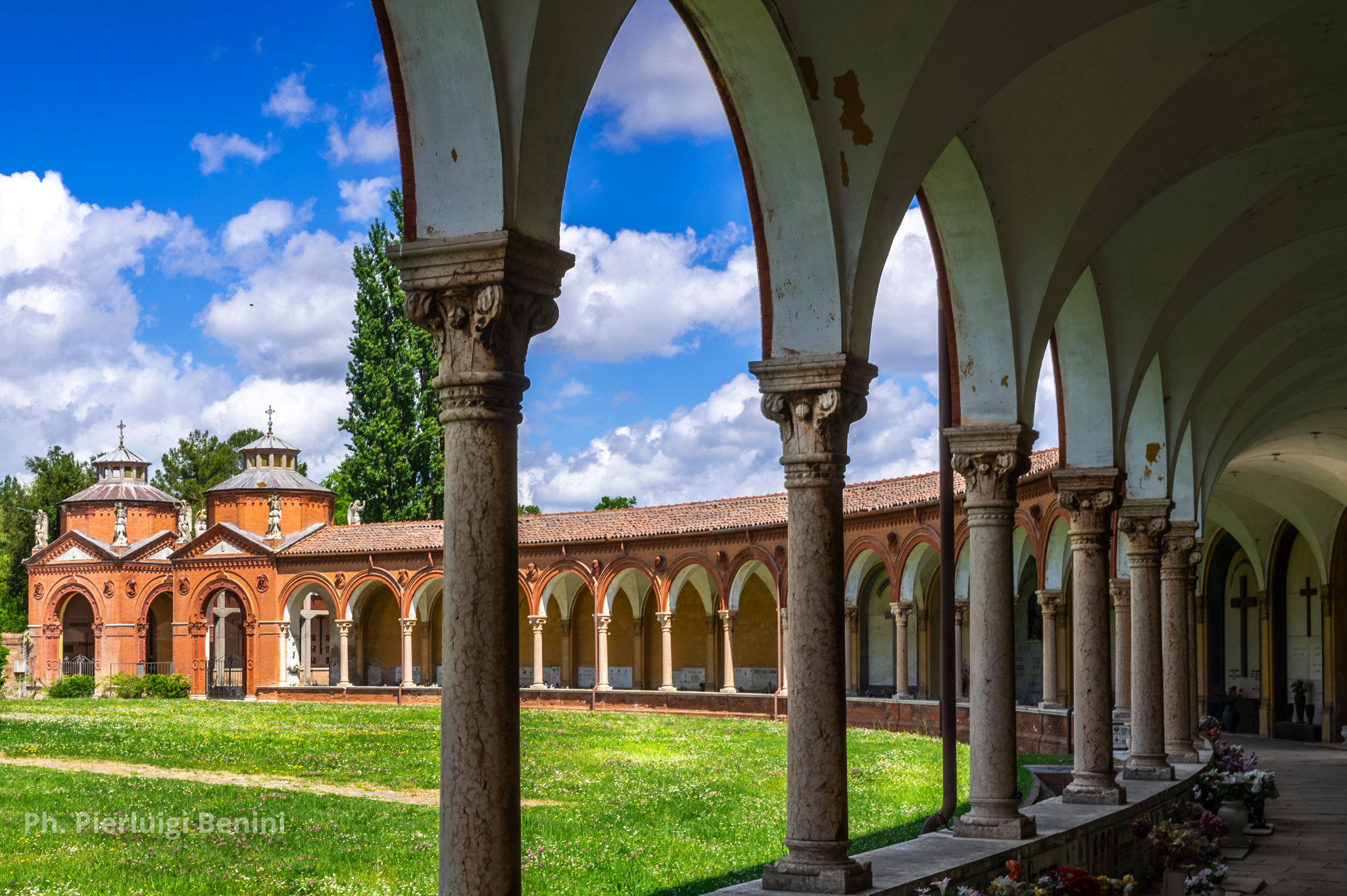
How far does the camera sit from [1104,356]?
9633 millimetres

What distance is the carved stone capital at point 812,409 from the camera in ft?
18.3

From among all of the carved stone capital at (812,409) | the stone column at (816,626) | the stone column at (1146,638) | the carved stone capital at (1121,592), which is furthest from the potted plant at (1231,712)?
the carved stone capital at (812,409)

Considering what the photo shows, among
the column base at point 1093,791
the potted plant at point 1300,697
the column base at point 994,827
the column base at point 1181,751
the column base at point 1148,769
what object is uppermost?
the column base at point 994,827

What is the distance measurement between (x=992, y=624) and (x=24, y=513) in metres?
60.0

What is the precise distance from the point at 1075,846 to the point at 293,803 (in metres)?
8.37

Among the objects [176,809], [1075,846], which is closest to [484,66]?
[1075,846]

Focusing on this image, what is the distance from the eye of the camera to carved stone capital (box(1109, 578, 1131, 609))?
14414 millimetres

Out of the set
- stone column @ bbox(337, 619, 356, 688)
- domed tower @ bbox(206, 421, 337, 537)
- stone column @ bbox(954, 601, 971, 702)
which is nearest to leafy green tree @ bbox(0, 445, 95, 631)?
domed tower @ bbox(206, 421, 337, 537)

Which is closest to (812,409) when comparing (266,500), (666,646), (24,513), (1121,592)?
(1121,592)

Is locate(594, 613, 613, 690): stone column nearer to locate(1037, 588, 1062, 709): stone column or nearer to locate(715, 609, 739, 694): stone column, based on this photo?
locate(715, 609, 739, 694): stone column

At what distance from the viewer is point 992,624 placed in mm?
7320

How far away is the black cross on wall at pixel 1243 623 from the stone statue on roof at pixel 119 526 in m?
33.1

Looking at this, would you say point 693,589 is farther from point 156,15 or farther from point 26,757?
point 156,15

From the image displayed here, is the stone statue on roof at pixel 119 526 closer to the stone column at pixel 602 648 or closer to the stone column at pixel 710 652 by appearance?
the stone column at pixel 602 648
